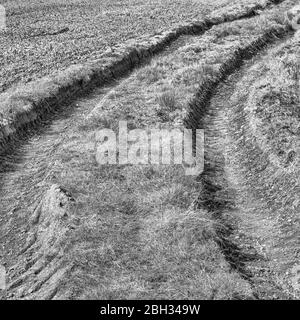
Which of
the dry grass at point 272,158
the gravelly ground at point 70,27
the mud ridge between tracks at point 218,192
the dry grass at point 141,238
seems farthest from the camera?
the gravelly ground at point 70,27

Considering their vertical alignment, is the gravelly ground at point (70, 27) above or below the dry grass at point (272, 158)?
below

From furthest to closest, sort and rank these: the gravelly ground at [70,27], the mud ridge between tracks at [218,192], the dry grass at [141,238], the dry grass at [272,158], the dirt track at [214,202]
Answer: the gravelly ground at [70,27] < the dry grass at [272,158] < the mud ridge between tracks at [218,192] < the dirt track at [214,202] < the dry grass at [141,238]

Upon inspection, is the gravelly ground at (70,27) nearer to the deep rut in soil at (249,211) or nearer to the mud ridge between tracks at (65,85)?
the mud ridge between tracks at (65,85)

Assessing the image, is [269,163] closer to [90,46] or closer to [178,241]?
[178,241]

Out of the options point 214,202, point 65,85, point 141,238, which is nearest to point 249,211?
point 214,202

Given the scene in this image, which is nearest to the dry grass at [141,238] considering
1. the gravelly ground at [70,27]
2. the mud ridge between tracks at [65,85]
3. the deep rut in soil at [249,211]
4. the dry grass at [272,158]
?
the deep rut in soil at [249,211]
